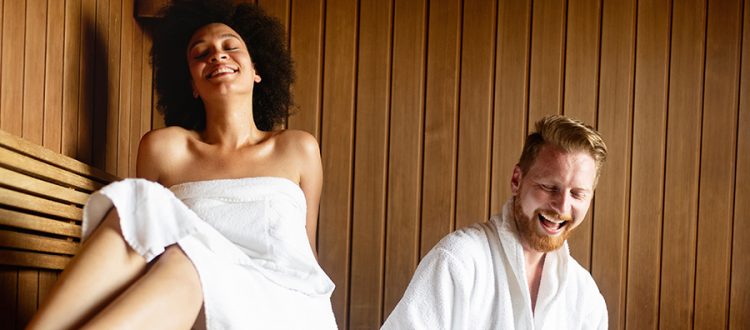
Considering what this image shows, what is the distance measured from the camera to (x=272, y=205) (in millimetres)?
2062

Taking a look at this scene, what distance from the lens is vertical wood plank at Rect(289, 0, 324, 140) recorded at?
8.75 feet

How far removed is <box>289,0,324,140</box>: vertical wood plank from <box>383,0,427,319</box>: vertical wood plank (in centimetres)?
23

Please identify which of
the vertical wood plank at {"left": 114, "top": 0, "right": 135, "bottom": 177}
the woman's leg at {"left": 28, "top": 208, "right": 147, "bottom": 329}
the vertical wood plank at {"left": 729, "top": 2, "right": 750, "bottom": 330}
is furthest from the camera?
the vertical wood plank at {"left": 729, "top": 2, "right": 750, "bottom": 330}

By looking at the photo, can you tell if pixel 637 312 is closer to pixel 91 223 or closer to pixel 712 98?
pixel 712 98

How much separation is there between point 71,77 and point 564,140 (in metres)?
1.18

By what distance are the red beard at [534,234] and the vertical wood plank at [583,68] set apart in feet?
1.52

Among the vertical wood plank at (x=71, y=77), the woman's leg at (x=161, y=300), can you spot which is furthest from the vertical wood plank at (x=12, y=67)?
the woman's leg at (x=161, y=300)

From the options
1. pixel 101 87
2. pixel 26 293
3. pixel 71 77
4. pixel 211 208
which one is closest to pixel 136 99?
pixel 101 87

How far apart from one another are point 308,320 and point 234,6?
1.03 meters

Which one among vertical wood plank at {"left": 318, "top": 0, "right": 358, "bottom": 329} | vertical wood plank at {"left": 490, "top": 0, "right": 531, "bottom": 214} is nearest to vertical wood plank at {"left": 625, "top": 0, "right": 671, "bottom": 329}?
vertical wood plank at {"left": 490, "top": 0, "right": 531, "bottom": 214}

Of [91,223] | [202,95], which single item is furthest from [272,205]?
[91,223]

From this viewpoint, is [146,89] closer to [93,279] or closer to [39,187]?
[39,187]

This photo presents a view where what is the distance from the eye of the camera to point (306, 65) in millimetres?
2668

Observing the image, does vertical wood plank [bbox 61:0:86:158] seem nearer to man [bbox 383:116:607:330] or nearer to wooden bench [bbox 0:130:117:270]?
wooden bench [bbox 0:130:117:270]
